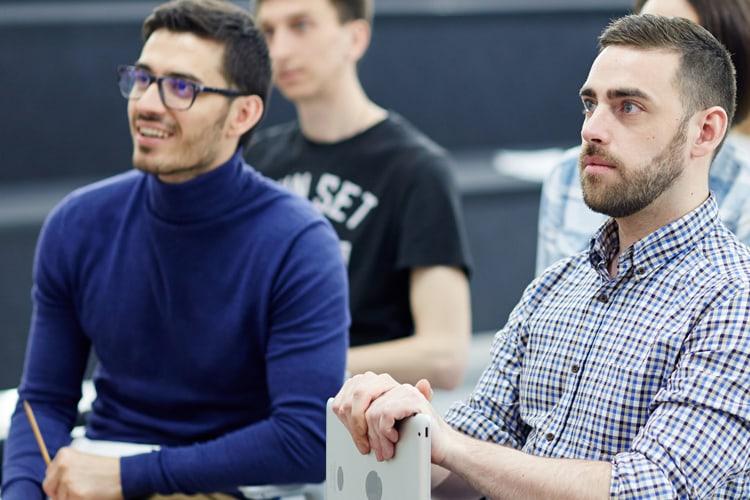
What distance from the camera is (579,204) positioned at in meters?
2.04

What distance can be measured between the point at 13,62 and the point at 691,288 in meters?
3.04

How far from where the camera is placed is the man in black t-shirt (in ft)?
7.79

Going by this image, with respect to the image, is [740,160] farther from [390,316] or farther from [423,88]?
[423,88]

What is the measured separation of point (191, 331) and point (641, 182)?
804mm

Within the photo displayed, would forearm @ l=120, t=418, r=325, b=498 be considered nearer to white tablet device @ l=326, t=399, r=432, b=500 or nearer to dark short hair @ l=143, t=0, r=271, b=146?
white tablet device @ l=326, t=399, r=432, b=500

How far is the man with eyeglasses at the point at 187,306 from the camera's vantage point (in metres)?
1.80

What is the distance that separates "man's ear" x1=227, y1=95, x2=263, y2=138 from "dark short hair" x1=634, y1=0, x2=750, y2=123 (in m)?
0.71

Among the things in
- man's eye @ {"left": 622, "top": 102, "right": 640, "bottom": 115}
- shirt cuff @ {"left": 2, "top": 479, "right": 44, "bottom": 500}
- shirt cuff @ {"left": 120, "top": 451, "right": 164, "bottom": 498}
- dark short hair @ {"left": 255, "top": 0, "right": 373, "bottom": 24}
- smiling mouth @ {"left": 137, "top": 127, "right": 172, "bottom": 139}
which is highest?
dark short hair @ {"left": 255, "top": 0, "right": 373, "bottom": 24}

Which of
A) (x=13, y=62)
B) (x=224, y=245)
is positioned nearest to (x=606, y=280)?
(x=224, y=245)

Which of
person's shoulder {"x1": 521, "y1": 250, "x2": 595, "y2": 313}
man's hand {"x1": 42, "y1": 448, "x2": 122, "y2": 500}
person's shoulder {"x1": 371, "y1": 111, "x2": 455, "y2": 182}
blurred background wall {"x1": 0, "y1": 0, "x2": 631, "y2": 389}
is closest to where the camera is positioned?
person's shoulder {"x1": 521, "y1": 250, "x2": 595, "y2": 313}

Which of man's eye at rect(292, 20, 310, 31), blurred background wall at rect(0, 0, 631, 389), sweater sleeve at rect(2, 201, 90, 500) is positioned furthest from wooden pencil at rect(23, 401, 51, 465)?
blurred background wall at rect(0, 0, 631, 389)

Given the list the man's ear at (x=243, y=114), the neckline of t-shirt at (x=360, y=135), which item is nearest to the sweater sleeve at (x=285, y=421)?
the man's ear at (x=243, y=114)

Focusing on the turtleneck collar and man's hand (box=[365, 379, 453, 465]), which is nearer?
man's hand (box=[365, 379, 453, 465])

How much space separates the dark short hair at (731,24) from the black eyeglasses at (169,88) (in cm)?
75
